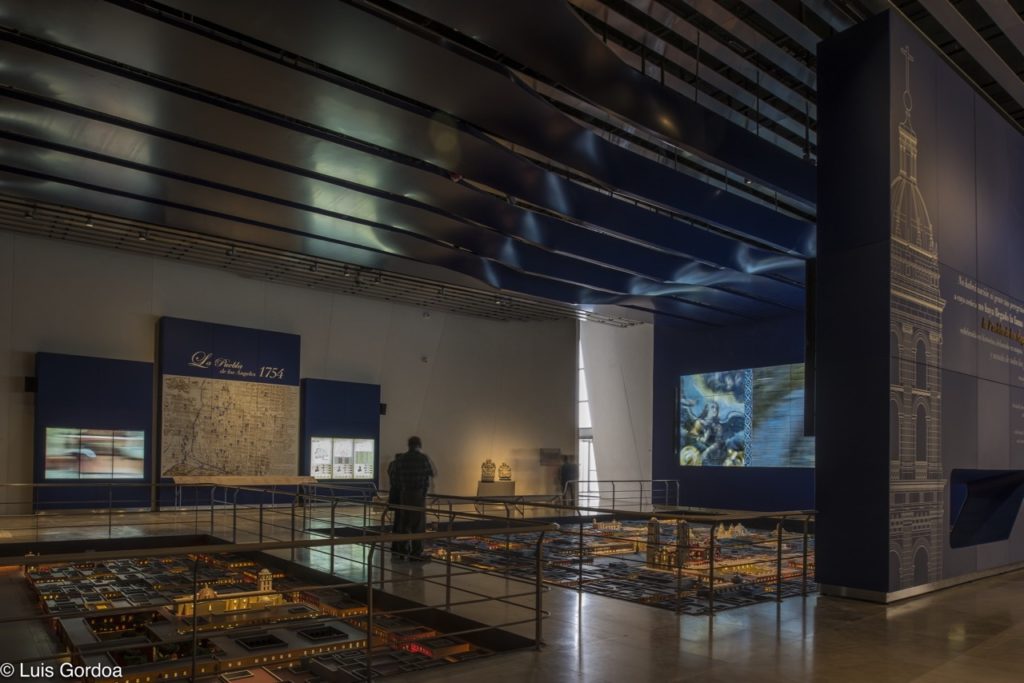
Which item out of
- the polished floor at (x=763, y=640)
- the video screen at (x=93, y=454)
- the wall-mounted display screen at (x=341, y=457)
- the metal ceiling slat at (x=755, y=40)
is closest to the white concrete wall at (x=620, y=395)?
the wall-mounted display screen at (x=341, y=457)

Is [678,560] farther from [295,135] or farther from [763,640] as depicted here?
[295,135]

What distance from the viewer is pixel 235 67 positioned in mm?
7066

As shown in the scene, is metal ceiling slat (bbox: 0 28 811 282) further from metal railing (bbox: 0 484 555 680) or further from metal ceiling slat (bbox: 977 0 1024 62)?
metal ceiling slat (bbox: 977 0 1024 62)

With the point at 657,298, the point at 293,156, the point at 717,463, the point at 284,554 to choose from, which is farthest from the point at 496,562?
the point at 717,463

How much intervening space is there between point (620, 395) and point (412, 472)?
14.0 m

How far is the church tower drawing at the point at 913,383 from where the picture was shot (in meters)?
6.52

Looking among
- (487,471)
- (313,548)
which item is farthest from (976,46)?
(487,471)

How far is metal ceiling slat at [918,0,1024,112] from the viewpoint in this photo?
687 centimetres

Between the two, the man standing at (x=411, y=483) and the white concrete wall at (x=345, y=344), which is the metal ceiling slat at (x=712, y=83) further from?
the white concrete wall at (x=345, y=344)

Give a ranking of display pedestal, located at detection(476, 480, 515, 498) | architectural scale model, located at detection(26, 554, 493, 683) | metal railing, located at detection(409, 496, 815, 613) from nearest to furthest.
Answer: architectural scale model, located at detection(26, 554, 493, 683), metal railing, located at detection(409, 496, 815, 613), display pedestal, located at detection(476, 480, 515, 498)

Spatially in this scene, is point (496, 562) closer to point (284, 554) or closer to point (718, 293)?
point (284, 554)

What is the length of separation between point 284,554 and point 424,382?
9.96 metres

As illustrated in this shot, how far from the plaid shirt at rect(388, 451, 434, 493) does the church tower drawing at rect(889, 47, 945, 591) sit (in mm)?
4963

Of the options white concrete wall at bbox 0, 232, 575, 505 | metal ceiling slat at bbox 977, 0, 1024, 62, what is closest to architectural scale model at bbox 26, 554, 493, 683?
white concrete wall at bbox 0, 232, 575, 505
